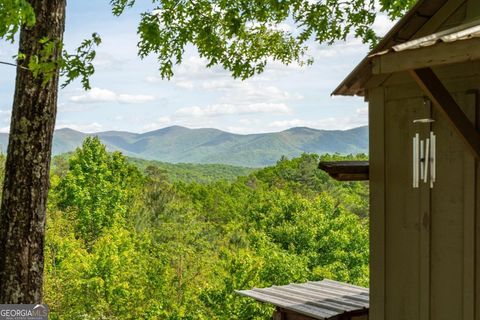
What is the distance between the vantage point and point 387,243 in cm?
581

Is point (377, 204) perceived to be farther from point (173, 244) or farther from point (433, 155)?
point (173, 244)

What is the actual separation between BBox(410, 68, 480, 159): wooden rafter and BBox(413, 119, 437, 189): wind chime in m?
Answer: 0.56

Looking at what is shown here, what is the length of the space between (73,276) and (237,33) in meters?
18.0

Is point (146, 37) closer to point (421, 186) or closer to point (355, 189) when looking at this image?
point (421, 186)

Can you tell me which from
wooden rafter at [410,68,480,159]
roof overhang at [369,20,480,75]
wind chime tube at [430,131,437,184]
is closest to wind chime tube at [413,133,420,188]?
wind chime tube at [430,131,437,184]

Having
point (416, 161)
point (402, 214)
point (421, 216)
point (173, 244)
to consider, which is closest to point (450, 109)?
point (416, 161)

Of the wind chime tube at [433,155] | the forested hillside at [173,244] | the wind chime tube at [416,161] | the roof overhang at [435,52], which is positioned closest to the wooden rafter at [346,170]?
the wind chime tube at [416,161]

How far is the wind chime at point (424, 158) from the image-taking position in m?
5.29

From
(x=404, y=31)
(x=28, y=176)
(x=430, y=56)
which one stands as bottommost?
(x=28, y=176)

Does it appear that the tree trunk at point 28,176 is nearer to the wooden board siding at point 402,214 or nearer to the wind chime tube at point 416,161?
the wooden board siding at point 402,214

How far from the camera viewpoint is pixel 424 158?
5340 mm

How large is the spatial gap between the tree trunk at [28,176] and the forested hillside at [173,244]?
16.6m

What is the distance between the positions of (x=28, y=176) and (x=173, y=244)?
31.0 m

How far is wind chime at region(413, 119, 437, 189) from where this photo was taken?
5289 mm
